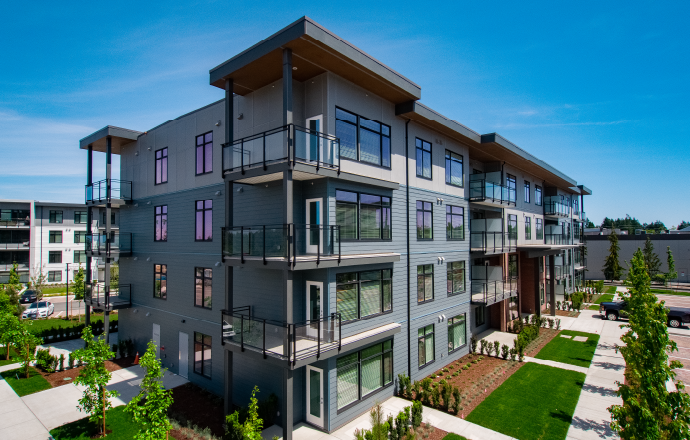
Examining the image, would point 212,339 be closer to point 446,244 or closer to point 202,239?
point 202,239

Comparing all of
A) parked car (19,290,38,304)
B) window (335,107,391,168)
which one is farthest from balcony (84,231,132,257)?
parked car (19,290,38,304)

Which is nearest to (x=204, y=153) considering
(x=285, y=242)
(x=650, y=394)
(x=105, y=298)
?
(x=285, y=242)

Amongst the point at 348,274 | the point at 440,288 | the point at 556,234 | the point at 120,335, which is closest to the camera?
the point at 348,274

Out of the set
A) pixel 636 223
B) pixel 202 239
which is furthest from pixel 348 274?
pixel 636 223

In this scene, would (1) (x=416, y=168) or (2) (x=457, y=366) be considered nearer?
(1) (x=416, y=168)

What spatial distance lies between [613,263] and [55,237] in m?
65.4

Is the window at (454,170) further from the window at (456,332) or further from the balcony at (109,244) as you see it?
the balcony at (109,244)

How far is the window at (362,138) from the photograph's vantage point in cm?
1144

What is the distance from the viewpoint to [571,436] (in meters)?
10.4

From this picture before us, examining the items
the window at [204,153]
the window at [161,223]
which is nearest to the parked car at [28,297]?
the window at [161,223]

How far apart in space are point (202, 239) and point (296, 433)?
26.8ft

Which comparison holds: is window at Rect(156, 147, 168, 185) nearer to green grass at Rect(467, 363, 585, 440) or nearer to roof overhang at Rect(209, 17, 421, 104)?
roof overhang at Rect(209, 17, 421, 104)

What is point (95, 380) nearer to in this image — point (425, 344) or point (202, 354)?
point (202, 354)

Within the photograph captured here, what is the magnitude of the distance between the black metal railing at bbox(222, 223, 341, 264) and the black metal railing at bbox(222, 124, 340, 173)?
184cm
